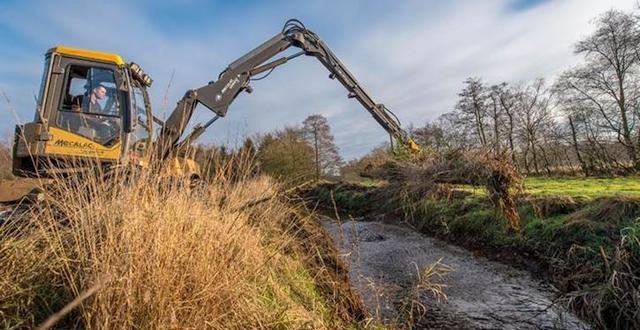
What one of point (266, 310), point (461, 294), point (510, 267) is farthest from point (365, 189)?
point (266, 310)

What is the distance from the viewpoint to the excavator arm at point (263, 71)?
26.5ft

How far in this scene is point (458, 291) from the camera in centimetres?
509

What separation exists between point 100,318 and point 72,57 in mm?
5108

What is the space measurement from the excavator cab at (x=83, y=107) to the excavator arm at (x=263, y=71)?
934mm

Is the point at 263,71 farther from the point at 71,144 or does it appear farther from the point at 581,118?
the point at 581,118

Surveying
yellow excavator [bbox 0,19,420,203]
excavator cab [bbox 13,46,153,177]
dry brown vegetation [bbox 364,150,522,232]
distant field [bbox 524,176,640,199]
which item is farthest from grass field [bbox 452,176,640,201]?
excavator cab [bbox 13,46,153,177]

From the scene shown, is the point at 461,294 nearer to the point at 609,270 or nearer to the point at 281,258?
the point at 609,270

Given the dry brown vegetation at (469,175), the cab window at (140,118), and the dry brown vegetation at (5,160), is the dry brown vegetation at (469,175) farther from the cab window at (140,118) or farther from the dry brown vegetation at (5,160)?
the dry brown vegetation at (5,160)

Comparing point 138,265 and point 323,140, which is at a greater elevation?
point 323,140

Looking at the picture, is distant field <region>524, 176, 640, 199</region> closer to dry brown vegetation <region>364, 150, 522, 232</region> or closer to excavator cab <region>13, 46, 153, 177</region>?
dry brown vegetation <region>364, 150, 522, 232</region>

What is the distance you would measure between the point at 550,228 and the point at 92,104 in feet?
23.0

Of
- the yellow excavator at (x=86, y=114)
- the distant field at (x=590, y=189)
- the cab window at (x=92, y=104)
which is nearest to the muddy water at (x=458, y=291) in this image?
the distant field at (x=590, y=189)

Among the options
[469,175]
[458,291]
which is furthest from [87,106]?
[469,175]

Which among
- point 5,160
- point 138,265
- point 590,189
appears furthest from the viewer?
point 590,189
